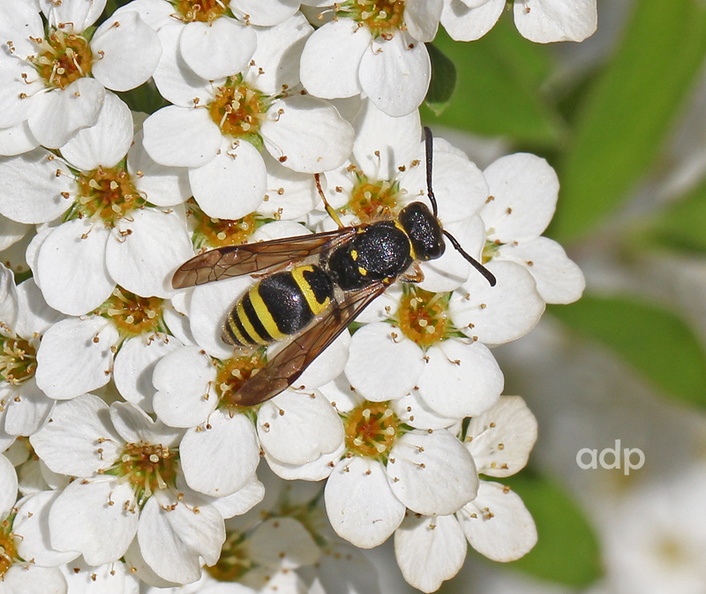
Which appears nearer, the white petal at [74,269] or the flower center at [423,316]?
the white petal at [74,269]

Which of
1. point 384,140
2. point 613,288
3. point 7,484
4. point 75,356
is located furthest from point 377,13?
point 613,288

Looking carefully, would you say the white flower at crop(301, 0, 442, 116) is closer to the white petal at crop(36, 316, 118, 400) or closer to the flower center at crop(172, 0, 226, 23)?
the flower center at crop(172, 0, 226, 23)

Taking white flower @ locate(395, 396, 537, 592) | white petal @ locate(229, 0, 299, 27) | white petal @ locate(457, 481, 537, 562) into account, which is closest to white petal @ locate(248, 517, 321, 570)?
Answer: white flower @ locate(395, 396, 537, 592)

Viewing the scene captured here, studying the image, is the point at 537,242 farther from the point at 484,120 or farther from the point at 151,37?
the point at 151,37

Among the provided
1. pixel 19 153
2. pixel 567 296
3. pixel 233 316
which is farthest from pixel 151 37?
pixel 567 296

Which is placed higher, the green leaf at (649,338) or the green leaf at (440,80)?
the green leaf at (440,80)

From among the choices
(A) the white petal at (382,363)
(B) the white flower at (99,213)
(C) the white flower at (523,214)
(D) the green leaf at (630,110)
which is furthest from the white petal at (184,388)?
(D) the green leaf at (630,110)

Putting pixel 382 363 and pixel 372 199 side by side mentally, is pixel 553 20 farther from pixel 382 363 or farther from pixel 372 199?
pixel 382 363

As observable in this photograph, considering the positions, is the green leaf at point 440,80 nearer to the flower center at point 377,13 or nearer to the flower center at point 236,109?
the flower center at point 377,13
